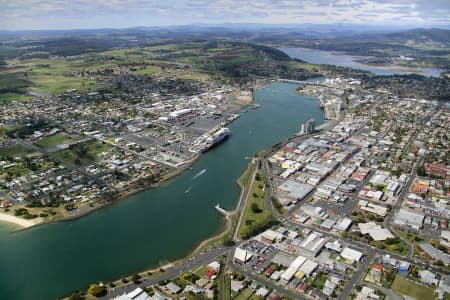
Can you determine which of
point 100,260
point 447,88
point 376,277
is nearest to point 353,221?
point 376,277

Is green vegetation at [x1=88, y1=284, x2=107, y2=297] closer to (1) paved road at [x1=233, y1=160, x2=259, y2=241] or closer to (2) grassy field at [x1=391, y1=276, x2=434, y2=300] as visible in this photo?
(1) paved road at [x1=233, y1=160, x2=259, y2=241]

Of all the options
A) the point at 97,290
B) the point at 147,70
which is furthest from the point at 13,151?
the point at 147,70

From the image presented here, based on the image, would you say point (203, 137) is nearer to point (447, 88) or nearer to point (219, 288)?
point (219, 288)

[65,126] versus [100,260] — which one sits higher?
[65,126]

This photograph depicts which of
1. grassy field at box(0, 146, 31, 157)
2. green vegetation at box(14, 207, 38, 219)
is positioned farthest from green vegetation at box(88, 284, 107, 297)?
grassy field at box(0, 146, 31, 157)

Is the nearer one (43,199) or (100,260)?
(100,260)

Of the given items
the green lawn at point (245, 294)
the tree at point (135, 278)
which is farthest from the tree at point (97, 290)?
the green lawn at point (245, 294)
